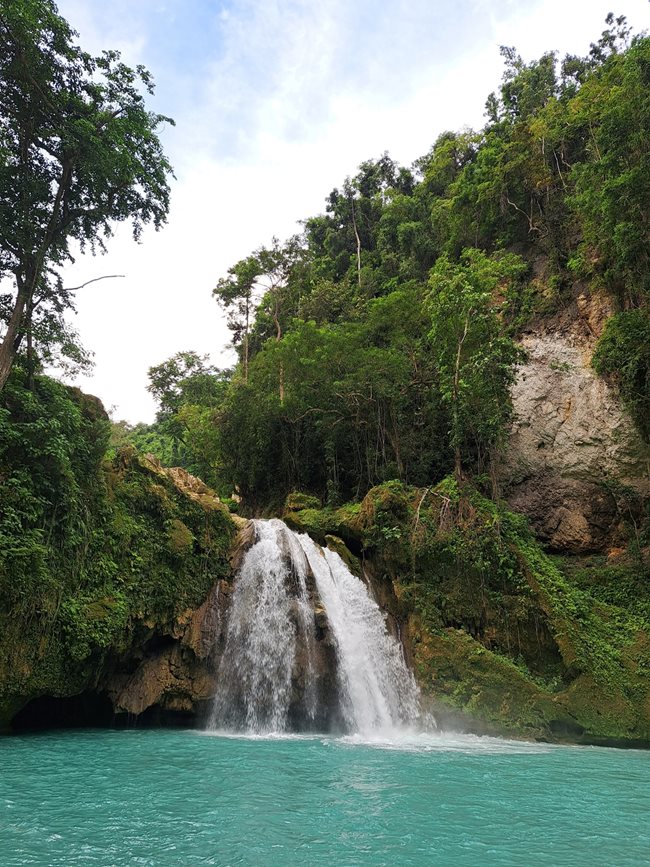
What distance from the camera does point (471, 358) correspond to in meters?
15.4

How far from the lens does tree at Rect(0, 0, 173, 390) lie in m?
11.1

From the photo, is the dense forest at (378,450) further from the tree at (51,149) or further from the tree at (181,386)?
the tree at (181,386)

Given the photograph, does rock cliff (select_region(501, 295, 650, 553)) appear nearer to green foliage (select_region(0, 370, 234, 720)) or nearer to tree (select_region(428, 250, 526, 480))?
tree (select_region(428, 250, 526, 480))

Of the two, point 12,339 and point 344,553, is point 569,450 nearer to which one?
point 344,553

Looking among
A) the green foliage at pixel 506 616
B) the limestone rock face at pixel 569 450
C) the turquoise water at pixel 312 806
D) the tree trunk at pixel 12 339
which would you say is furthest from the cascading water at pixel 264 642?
the limestone rock face at pixel 569 450

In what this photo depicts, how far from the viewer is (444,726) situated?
35.7 ft

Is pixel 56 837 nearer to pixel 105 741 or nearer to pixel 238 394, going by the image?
pixel 105 741

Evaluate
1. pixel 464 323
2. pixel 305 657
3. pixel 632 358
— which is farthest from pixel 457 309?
pixel 305 657

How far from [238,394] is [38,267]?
10769mm

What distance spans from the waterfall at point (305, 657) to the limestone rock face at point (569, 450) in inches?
284

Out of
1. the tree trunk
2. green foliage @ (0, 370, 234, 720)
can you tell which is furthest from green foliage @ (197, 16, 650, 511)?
the tree trunk

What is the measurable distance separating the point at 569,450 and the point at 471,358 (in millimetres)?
4630

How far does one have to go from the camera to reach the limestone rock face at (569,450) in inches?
617

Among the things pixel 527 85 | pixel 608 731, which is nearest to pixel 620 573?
pixel 608 731
